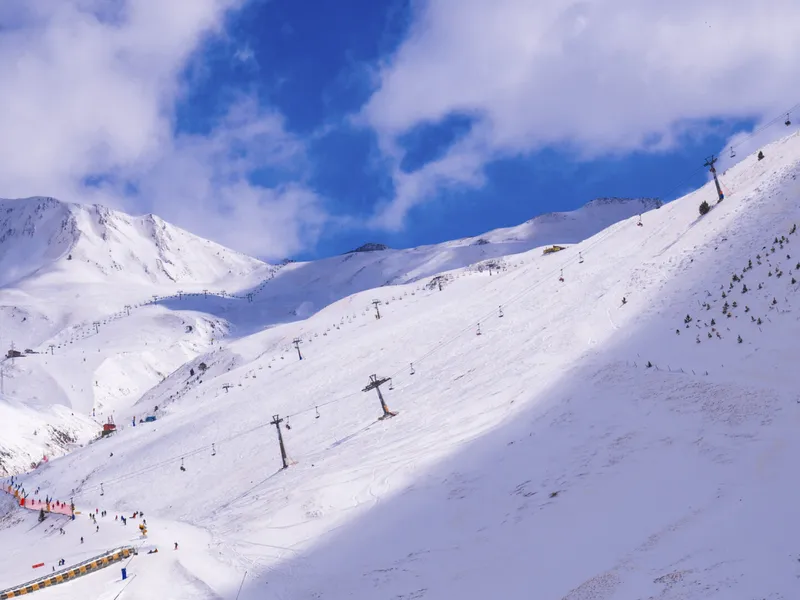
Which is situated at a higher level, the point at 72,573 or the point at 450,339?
the point at 450,339

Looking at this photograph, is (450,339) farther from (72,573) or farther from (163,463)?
(72,573)

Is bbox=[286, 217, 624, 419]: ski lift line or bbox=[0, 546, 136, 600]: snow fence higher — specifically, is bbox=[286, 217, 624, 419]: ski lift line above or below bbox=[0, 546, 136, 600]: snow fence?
above

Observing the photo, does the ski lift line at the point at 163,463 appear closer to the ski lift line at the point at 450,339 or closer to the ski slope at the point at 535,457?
the ski slope at the point at 535,457

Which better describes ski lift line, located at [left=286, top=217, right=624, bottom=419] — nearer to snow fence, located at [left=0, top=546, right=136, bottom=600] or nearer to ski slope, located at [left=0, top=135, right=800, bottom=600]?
ski slope, located at [left=0, top=135, right=800, bottom=600]

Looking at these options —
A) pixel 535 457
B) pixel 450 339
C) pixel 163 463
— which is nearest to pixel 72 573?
pixel 535 457

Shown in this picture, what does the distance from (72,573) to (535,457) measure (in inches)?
843

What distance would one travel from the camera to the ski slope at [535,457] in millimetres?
16297

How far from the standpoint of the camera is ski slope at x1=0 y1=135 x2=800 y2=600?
53.5 feet

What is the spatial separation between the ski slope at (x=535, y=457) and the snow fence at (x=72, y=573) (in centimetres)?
98

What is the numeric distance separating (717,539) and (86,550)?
33669mm

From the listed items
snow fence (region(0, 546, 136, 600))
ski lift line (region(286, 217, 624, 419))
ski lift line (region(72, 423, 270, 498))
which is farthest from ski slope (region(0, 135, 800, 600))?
snow fence (region(0, 546, 136, 600))

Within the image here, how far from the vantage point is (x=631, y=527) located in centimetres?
1683

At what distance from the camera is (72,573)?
27.8 meters

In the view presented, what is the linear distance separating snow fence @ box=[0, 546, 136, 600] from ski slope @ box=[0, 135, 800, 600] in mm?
980
